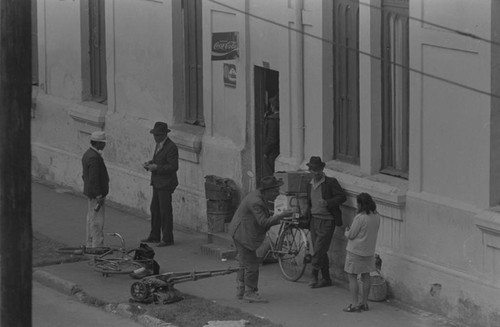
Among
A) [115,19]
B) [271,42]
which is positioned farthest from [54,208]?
[271,42]

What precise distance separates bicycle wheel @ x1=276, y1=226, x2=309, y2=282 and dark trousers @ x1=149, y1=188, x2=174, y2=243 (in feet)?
8.25

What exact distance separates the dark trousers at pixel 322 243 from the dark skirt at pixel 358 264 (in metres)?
1.11

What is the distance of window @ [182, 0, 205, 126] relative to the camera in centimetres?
1931

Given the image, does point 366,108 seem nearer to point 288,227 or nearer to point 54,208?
point 288,227

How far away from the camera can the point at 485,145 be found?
43.6ft

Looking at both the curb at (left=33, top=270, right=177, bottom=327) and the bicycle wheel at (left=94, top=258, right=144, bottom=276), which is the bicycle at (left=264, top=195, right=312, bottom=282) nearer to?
the bicycle wheel at (left=94, top=258, right=144, bottom=276)

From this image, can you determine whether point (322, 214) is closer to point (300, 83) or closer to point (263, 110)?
point (300, 83)

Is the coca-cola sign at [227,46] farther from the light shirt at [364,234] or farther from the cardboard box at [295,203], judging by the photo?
the light shirt at [364,234]

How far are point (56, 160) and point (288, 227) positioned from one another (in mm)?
8189

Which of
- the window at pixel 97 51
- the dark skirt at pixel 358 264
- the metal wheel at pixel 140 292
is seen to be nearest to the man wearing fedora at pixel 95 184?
the metal wheel at pixel 140 292

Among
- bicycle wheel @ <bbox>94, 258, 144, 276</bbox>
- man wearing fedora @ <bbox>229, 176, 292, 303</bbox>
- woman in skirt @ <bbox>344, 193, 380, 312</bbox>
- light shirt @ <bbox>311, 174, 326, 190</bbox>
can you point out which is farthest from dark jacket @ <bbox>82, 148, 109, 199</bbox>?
woman in skirt @ <bbox>344, 193, 380, 312</bbox>

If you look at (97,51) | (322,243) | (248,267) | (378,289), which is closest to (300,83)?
(322,243)

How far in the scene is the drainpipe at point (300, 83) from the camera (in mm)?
16297

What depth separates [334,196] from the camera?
15430 mm
